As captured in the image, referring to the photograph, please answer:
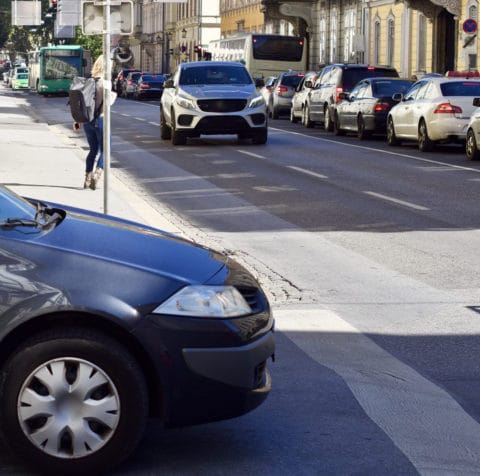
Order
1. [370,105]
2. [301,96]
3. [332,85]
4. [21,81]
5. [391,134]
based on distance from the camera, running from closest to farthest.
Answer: [391,134] → [370,105] → [332,85] → [301,96] → [21,81]

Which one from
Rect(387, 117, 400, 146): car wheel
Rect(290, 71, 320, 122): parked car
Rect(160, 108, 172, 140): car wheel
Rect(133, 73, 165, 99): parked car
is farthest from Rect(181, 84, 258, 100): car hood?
Rect(133, 73, 165, 99): parked car

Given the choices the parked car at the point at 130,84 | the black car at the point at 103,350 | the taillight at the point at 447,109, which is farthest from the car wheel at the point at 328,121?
the parked car at the point at 130,84

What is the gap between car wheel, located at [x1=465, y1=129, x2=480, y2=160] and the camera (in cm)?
2485

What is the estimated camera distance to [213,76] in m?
31.5

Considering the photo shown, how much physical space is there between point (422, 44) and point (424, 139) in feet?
85.0

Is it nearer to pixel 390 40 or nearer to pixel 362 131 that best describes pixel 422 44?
pixel 390 40

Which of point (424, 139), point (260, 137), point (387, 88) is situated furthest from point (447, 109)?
point (387, 88)

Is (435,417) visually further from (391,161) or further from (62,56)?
(62,56)

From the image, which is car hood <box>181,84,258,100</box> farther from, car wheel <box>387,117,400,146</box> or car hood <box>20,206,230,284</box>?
car hood <box>20,206,230,284</box>

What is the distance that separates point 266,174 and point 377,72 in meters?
17.5

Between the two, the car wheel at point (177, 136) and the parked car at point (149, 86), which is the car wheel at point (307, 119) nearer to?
the car wheel at point (177, 136)

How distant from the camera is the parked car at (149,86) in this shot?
7475 cm

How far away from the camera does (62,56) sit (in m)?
81.1

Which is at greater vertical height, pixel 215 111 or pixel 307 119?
pixel 215 111
